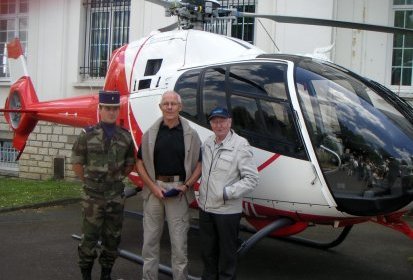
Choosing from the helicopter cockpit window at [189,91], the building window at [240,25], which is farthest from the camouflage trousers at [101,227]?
the building window at [240,25]

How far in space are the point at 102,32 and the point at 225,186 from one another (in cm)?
873

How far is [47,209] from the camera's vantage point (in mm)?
9031

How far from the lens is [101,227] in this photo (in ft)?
15.9

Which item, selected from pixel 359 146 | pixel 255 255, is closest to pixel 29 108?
pixel 255 255

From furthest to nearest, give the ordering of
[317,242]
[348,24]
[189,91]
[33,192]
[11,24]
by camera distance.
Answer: [11,24]
[33,192]
[317,242]
[189,91]
[348,24]

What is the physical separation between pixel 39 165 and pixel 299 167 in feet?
30.9

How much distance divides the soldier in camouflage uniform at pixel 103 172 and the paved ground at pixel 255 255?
77 cm

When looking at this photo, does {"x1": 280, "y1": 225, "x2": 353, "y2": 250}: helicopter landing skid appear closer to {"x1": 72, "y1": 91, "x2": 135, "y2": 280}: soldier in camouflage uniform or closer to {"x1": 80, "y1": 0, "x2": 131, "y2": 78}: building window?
{"x1": 72, "y1": 91, "x2": 135, "y2": 280}: soldier in camouflage uniform

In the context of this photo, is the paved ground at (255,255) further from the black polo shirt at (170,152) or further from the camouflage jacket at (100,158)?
the black polo shirt at (170,152)

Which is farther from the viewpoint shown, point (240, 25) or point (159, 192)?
point (240, 25)

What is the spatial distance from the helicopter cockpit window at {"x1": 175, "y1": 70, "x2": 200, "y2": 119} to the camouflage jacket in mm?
820

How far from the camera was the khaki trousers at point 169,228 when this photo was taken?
15.2 feet

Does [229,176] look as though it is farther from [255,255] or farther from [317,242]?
[317,242]

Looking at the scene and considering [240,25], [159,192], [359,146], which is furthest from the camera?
[240,25]
